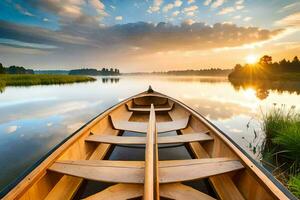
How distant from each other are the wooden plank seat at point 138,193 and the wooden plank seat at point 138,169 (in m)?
0.14

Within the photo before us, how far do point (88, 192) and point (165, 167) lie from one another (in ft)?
4.35

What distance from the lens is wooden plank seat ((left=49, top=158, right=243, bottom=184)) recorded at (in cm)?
206

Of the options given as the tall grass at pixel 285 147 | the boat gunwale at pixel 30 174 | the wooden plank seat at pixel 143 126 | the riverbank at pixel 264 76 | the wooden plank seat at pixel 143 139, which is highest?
the riverbank at pixel 264 76

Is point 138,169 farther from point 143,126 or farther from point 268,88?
point 268,88

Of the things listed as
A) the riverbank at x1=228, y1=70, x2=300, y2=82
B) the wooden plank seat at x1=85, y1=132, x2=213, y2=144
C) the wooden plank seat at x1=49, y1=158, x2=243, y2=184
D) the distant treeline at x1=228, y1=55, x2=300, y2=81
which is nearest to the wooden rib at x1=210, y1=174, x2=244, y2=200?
the wooden plank seat at x1=49, y1=158, x2=243, y2=184

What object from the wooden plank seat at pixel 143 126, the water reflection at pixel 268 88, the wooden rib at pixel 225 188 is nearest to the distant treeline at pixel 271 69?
the water reflection at pixel 268 88

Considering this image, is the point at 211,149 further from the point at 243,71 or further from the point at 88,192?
the point at 243,71

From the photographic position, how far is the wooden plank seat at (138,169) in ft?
6.75

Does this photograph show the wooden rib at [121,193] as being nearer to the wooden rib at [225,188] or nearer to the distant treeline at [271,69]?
the wooden rib at [225,188]

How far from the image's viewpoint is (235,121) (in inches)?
316

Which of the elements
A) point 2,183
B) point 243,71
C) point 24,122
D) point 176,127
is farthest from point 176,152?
point 243,71

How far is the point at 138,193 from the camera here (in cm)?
198

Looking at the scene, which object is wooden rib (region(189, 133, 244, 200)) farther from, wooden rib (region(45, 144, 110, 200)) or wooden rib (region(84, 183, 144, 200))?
wooden rib (region(45, 144, 110, 200))

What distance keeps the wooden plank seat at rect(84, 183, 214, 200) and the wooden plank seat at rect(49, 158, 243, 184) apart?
138 millimetres
